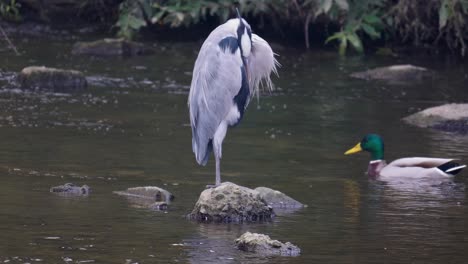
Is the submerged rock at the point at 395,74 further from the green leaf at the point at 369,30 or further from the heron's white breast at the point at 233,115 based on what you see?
the heron's white breast at the point at 233,115

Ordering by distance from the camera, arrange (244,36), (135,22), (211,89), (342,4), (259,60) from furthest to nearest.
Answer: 1. (135,22)
2. (342,4)
3. (259,60)
4. (211,89)
5. (244,36)

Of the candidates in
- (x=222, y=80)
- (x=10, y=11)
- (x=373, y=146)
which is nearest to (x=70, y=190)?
(x=222, y=80)

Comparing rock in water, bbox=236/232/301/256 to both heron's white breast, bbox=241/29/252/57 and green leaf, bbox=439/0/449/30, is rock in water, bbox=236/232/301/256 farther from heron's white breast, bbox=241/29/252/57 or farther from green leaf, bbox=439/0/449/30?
green leaf, bbox=439/0/449/30

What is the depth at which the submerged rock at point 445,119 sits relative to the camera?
1516 centimetres

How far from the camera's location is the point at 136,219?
9.30 meters

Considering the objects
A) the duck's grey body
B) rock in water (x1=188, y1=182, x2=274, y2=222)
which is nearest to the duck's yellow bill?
the duck's grey body

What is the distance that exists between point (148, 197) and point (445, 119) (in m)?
6.12

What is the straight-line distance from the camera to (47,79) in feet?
57.2

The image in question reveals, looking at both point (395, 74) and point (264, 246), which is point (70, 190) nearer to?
point (264, 246)

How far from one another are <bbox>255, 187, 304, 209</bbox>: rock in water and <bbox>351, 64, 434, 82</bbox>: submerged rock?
32.8 feet

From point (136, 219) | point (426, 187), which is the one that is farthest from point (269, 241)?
point (426, 187)

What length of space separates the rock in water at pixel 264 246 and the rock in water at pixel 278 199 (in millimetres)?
1694

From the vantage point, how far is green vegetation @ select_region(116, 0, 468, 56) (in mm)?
22453

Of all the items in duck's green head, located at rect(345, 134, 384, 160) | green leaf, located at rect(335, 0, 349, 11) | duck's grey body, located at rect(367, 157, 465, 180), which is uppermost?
green leaf, located at rect(335, 0, 349, 11)
